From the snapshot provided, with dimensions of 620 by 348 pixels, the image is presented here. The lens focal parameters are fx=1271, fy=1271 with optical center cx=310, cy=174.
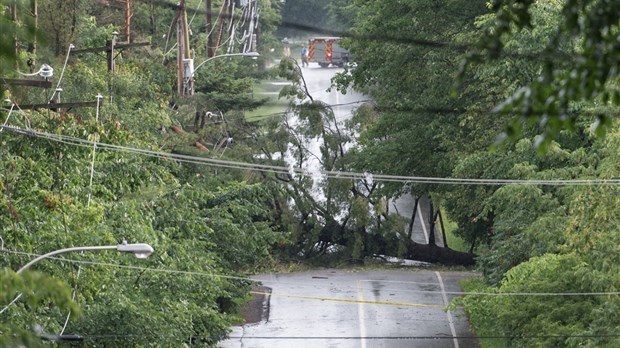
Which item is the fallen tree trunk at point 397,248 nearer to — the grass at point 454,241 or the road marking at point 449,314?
the road marking at point 449,314

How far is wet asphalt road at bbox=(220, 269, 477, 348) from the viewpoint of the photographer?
1258 inches

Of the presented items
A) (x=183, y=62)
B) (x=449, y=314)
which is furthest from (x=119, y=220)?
(x=449, y=314)

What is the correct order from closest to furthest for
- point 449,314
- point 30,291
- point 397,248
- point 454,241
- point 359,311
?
point 30,291, point 359,311, point 449,314, point 397,248, point 454,241

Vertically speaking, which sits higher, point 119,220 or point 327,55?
point 119,220

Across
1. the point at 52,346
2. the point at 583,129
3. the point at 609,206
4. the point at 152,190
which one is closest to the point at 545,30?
the point at 583,129

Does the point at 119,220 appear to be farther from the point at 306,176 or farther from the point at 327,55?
the point at 327,55

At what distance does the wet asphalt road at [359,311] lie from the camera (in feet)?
105

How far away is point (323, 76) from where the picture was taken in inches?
2867

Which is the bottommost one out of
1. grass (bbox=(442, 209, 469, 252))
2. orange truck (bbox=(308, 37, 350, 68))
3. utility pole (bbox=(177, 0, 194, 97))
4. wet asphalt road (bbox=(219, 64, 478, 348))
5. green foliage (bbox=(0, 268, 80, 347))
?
grass (bbox=(442, 209, 469, 252))

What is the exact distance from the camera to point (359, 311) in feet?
115

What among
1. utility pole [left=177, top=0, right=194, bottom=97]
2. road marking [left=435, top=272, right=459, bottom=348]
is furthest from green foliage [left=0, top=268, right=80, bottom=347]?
utility pole [left=177, top=0, right=194, bottom=97]

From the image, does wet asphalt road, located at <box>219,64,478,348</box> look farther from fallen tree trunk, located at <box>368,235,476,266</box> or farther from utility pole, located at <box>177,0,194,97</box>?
utility pole, located at <box>177,0,194,97</box>

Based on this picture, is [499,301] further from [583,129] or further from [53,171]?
[53,171]

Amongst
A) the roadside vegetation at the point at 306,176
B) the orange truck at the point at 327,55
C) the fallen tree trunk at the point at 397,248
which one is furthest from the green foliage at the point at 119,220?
the orange truck at the point at 327,55
